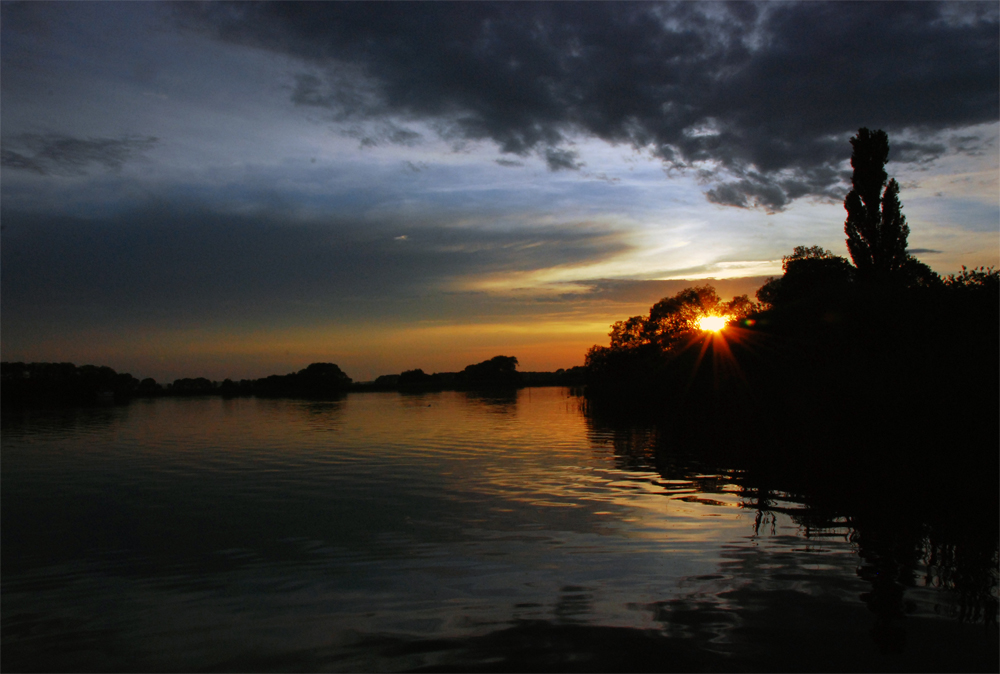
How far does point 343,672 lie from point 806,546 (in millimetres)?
10022

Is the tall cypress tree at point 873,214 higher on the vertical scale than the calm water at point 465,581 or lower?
higher

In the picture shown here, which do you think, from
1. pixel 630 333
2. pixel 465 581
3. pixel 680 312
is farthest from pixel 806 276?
pixel 465 581

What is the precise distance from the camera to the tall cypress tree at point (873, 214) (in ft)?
201

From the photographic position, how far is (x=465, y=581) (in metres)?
10.7

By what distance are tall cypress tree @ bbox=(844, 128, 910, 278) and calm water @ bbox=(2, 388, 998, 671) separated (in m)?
52.5

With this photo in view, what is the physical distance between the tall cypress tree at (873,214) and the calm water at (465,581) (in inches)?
2065

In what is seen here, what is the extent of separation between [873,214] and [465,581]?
6803cm

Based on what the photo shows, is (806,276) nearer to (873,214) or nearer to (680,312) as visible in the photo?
(873,214)

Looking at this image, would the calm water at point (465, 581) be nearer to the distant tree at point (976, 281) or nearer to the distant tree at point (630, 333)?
the distant tree at point (976, 281)

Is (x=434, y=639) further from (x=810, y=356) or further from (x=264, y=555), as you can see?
(x=810, y=356)

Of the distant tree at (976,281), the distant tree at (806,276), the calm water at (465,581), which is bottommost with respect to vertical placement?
the calm water at (465,581)

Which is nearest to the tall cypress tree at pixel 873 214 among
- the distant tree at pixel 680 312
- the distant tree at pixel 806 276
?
the distant tree at pixel 806 276

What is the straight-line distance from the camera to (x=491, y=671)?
287 inches

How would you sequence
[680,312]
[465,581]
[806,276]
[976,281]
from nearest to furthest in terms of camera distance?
[465,581] → [976,281] → [806,276] → [680,312]
